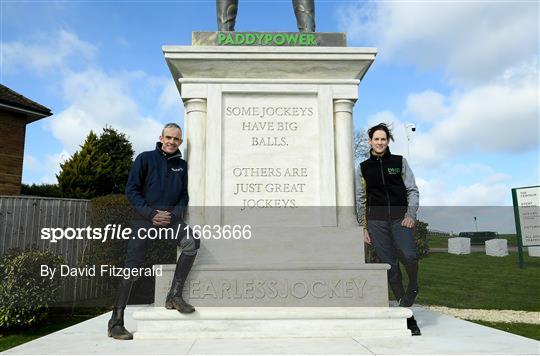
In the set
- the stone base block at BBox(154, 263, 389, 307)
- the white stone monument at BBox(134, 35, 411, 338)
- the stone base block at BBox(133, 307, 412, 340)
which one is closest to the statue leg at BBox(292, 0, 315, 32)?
the white stone monument at BBox(134, 35, 411, 338)

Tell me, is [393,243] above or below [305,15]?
below

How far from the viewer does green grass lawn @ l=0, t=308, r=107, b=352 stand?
8981 mm

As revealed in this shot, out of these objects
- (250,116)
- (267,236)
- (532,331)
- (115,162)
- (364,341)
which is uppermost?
(115,162)

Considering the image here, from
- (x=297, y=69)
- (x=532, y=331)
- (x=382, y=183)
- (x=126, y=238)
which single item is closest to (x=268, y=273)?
(x=382, y=183)

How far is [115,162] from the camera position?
31.0 meters

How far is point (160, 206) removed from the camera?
5113 mm

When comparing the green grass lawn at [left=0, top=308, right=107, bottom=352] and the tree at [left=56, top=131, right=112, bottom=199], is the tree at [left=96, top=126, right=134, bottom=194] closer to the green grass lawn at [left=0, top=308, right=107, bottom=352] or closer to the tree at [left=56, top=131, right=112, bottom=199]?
the tree at [left=56, top=131, right=112, bottom=199]

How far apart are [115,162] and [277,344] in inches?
1149

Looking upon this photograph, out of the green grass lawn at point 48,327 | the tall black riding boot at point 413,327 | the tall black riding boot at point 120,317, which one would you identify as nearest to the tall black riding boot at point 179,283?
the tall black riding boot at point 120,317

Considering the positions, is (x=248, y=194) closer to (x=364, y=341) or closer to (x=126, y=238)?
(x=364, y=341)

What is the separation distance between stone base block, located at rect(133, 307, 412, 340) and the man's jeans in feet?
1.75

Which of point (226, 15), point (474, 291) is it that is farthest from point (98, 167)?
point (226, 15)

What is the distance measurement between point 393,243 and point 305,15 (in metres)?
3.74

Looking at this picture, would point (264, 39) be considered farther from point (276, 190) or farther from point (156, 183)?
point (156, 183)
